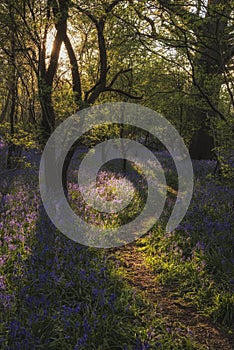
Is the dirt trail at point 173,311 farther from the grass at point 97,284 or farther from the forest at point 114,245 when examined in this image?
the grass at point 97,284

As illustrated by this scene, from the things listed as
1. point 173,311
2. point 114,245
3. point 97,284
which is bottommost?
point 173,311

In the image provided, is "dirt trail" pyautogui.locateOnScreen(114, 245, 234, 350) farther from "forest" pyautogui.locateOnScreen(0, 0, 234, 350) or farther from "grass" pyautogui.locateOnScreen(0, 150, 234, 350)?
"grass" pyautogui.locateOnScreen(0, 150, 234, 350)

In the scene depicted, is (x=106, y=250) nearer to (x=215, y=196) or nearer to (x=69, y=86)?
(x=215, y=196)

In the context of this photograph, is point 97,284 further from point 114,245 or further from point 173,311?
point 114,245

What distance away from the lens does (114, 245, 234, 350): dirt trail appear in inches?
165

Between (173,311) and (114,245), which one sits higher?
(114,245)

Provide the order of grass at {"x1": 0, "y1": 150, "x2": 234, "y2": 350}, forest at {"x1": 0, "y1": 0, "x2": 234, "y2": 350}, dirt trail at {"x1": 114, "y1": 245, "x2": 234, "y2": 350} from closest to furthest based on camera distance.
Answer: grass at {"x1": 0, "y1": 150, "x2": 234, "y2": 350}, forest at {"x1": 0, "y1": 0, "x2": 234, "y2": 350}, dirt trail at {"x1": 114, "y1": 245, "x2": 234, "y2": 350}

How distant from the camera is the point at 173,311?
485cm

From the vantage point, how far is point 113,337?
3994 millimetres

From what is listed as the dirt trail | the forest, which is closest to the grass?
the forest

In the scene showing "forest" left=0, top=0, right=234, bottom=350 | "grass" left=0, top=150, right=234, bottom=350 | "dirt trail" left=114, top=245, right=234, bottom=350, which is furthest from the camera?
"dirt trail" left=114, top=245, right=234, bottom=350

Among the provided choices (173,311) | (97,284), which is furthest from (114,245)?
(173,311)

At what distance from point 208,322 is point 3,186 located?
27.7 ft

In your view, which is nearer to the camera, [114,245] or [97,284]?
[97,284]
